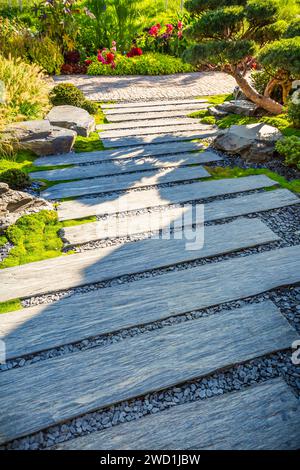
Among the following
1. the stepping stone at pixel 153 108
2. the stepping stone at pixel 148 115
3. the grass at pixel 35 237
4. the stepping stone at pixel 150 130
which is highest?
the stepping stone at pixel 153 108

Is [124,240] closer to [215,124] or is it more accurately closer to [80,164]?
[80,164]

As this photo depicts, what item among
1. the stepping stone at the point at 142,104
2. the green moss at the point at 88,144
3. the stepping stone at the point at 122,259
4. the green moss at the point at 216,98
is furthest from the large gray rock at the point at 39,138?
the green moss at the point at 216,98

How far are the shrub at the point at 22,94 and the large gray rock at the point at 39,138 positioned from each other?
59cm

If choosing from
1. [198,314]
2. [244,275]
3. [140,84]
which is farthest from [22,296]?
[140,84]

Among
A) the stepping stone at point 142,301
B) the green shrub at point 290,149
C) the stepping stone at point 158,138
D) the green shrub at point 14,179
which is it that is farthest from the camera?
the stepping stone at point 158,138

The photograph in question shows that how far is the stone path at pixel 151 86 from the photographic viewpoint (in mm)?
8711

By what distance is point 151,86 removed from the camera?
31.5ft

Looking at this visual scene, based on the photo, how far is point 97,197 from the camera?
4.44 metres

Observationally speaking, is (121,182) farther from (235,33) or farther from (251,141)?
(235,33)

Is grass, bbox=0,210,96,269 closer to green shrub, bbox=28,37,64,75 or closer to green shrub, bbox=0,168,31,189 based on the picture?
green shrub, bbox=0,168,31,189

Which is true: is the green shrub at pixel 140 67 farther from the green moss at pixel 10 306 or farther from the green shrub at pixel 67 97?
the green moss at pixel 10 306

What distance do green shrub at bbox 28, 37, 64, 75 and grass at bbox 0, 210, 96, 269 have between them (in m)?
7.66

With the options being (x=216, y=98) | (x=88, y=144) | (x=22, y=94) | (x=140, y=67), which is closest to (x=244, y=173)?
(x=88, y=144)
